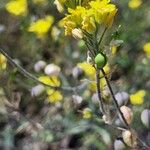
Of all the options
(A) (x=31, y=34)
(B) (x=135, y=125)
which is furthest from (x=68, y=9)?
(A) (x=31, y=34)

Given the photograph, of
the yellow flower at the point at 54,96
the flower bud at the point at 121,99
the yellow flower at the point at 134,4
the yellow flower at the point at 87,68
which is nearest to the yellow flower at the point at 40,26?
the yellow flower at the point at 134,4

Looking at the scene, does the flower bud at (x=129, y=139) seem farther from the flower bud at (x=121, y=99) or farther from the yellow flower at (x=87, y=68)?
the yellow flower at (x=87, y=68)

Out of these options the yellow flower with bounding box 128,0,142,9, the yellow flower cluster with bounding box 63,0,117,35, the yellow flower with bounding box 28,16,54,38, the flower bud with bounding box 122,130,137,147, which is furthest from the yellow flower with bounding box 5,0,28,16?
the yellow flower cluster with bounding box 63,0,117,35

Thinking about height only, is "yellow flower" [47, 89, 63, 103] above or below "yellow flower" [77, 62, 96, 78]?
below

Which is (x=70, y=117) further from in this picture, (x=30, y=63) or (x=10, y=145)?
(x=30, y=63)

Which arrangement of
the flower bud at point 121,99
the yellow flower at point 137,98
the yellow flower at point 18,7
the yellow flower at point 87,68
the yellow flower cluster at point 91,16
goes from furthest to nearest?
the yellow flower at point 18,7
the yellow flower at point 87,68
the yellow flower at point 137,98
the flower bud at point 121,99
the yellow flower cluster at point 91,16

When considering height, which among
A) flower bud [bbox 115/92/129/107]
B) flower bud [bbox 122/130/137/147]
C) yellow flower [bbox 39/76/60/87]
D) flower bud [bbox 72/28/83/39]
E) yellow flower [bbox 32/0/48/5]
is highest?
yellow flower [bbox 32/0/48/5]

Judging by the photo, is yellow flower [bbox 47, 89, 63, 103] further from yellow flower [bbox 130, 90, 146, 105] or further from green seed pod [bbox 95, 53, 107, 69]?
green seed pod [bbox 95, 53, 107, 69]

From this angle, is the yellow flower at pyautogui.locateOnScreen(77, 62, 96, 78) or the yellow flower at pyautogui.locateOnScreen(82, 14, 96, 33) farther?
the yellow flower at pyautogui.locateOnScreen(77, 62, 96, 78)
